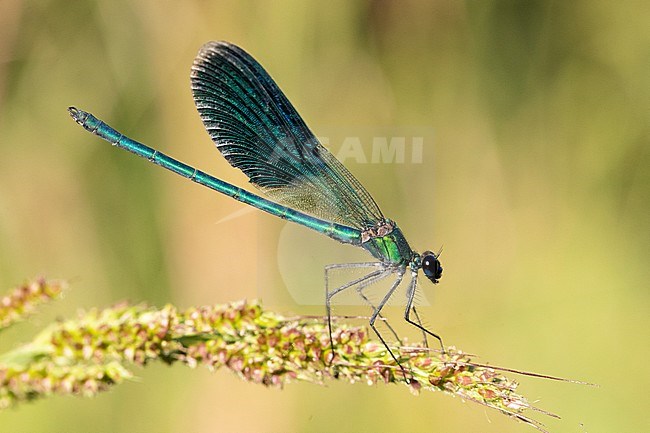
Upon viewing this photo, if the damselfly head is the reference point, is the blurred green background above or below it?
above

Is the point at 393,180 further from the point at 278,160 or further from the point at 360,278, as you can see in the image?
the point at 360,278

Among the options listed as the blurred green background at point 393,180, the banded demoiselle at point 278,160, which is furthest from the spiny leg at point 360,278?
the blurred green background at point 393,180

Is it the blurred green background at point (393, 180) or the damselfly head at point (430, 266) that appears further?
the blurred green background at point (393, 180)

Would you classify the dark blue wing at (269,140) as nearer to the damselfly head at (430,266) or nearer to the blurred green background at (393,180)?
the damselfly head at (430,266)

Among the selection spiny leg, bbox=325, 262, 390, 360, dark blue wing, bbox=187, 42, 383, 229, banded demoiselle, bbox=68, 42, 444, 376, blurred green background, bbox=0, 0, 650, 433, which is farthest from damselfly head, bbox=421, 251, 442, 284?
blurred green background, bbox=0, 0, 650, 433

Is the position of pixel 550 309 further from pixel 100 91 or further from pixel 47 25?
pixel 47 25

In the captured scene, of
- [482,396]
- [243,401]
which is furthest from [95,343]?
[243,401]

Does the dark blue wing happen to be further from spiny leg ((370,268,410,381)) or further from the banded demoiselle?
spiny leg ((370,268,410,381))

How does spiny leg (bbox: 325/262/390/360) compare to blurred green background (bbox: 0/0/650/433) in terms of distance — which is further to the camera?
blurred green background (bbox: 0/0/650/433)
